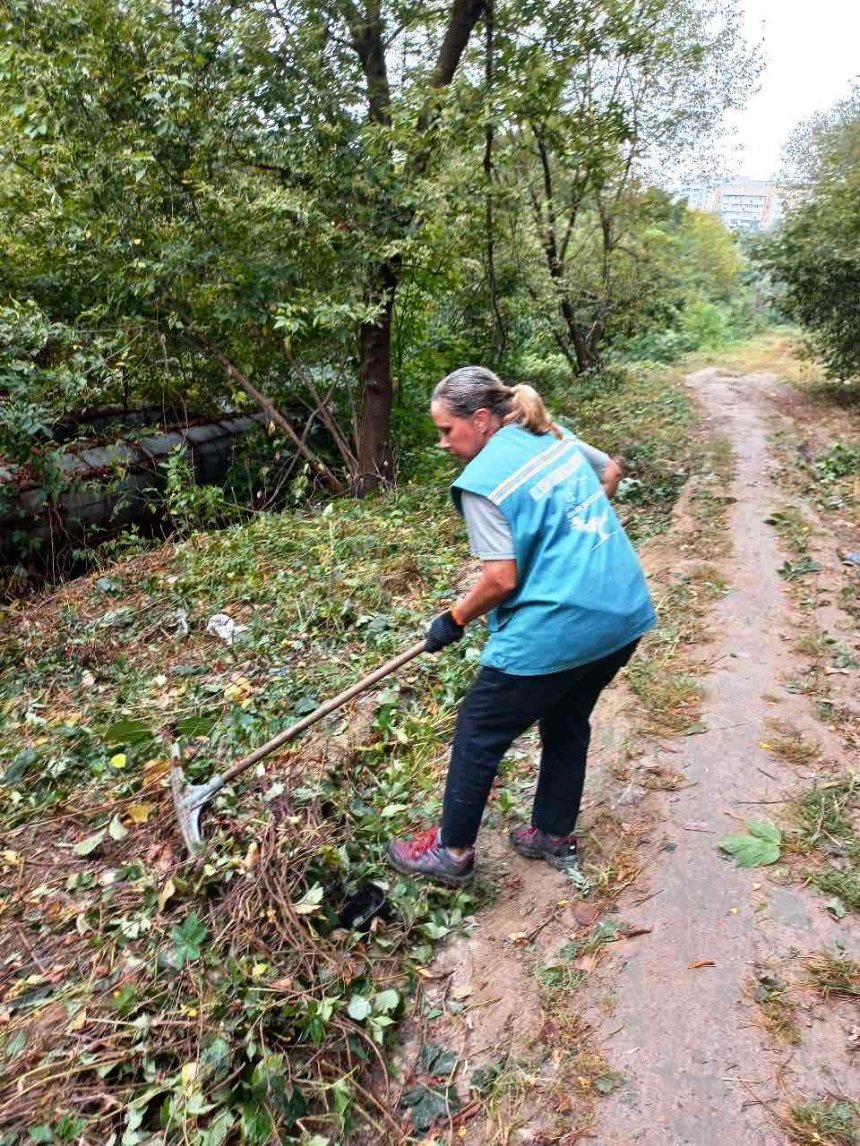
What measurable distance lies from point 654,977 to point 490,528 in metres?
1.52

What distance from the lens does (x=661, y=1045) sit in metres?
2.18

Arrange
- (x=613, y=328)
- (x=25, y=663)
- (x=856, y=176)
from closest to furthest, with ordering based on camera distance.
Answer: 1. (x=25, y=663)
2. (x=856, y=176)
3. (x=613, y=328)

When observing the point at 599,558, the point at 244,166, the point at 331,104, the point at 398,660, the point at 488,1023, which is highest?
the point at 331,104

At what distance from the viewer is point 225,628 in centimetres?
480

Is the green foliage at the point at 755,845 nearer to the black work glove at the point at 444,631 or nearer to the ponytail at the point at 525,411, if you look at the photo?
the black work glove at the point at 444,631

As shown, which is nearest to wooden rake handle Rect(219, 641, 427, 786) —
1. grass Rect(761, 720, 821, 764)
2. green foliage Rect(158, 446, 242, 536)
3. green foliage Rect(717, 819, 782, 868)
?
green foliage Rect(717, 819, 782, 868)

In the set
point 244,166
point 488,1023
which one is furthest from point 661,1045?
point 244,166

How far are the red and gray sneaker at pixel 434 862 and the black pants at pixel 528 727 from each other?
7 cm

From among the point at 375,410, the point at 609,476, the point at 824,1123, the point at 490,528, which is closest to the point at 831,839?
the point at 824,1123

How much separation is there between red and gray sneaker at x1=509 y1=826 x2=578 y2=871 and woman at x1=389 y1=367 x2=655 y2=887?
Result: 40 cm

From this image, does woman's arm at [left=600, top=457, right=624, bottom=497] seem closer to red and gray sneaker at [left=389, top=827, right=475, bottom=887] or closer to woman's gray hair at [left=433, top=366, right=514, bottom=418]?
woman's gray hair at [left=433, top=366, right=514, bottom=418]

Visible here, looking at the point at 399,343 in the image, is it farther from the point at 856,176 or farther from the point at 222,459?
the point at 856,176

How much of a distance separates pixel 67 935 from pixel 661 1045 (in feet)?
6.65

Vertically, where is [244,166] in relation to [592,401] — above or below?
above
